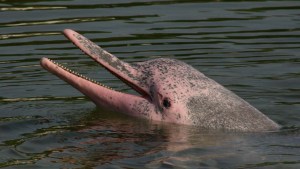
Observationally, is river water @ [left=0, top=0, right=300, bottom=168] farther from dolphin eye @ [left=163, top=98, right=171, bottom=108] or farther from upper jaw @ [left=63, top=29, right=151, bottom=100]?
upper jaw @ [left=63, top=29, right=151, bottom=100]

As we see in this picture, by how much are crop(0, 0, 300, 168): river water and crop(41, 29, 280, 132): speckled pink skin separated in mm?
158

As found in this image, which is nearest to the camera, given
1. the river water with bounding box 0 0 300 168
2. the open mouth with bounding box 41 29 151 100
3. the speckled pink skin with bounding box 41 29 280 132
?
the river water with bounding box 0 0 300 168

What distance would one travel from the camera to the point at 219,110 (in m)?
12.0

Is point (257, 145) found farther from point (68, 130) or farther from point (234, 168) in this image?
point (68, 130)

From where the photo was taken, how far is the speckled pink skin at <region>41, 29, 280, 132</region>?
12.0 m

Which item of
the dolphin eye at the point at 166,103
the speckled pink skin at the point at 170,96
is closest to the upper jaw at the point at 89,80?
the speckled pink skin at the point at 170,96

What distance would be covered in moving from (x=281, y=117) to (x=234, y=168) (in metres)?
2.29

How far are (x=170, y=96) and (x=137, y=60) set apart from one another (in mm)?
3246

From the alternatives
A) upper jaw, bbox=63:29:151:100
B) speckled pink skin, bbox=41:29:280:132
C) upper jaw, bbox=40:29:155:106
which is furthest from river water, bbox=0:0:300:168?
upper jaw, bbox=63:29:151:100

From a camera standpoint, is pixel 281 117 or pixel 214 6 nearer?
pixel 281 117

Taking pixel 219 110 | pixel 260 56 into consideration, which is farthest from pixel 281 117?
pixel 260 56

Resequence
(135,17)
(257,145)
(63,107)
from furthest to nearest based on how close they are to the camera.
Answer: (135,17)
(63,107)
(257,145)

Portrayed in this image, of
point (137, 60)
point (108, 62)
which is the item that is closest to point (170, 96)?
point (108, 62)

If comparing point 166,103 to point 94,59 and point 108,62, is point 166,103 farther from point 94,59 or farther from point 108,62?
point 94,59
